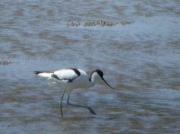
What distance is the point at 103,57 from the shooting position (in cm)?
2019

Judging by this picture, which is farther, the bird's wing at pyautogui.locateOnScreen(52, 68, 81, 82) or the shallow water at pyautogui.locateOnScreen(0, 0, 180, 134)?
the bird's wing at pyautogui.locateOnScreen(52, 68, 81, 82)

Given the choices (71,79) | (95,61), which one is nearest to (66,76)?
(71,79)

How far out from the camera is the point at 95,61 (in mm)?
19594

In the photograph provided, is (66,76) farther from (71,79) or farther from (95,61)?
(95,61)

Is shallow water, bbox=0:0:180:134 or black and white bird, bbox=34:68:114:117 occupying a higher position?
black and white bird, bbox=34:68:114:117

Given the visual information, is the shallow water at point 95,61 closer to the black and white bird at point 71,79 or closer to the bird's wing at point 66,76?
the black and white bird at point 71,79

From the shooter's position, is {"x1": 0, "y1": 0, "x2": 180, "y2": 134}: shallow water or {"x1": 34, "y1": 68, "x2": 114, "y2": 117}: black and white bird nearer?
{"x1": 0, "y1": 0, "x2": 180, "y2": 134}: shallow water

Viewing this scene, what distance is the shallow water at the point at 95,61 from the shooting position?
14.1m

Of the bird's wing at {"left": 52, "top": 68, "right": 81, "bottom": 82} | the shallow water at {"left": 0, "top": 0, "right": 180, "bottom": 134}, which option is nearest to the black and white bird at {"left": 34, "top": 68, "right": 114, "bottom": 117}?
the bird's wing at {"left": 52, "top": 68, "right": 81, "bottom": 82}

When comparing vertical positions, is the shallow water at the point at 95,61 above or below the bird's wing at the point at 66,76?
below

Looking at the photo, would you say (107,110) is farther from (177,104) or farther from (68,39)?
(68,39)

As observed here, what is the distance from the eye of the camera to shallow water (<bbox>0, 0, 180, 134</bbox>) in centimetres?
1414

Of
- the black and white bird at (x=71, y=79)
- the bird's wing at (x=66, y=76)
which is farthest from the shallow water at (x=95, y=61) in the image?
the bird's wing at (x=66, y=76)

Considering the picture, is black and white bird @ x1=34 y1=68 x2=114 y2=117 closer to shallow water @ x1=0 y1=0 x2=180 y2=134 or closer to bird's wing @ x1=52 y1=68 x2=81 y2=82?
bird's wing @ x1=52 y1=68 x2=81 y2=82
